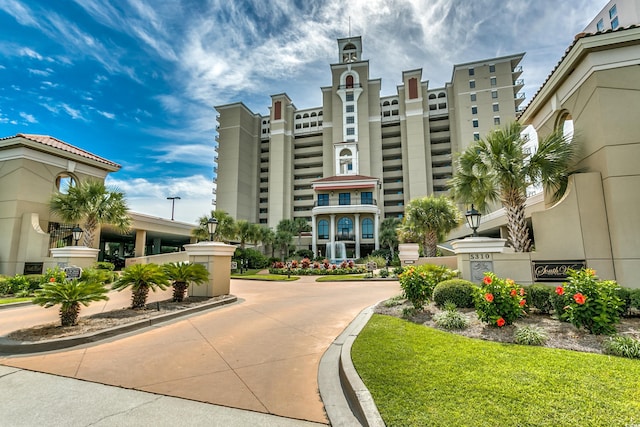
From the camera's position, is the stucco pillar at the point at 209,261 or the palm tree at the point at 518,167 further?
the stucco pillar at the point at 209,261

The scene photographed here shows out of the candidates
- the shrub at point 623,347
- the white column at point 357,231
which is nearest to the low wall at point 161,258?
the white column at point 357,231

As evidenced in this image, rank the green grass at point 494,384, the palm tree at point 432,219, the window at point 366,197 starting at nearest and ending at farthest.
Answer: the green grass at point 494,384
the palm tree at point 432,219
the window at point 366,197

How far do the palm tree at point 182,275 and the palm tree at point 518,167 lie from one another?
10614 millimetres

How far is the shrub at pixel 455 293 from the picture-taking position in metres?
8.06

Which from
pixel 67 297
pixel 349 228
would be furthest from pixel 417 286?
pixel 349 228

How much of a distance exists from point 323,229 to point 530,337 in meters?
47.6

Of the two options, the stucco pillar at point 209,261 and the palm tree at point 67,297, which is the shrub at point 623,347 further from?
the stucco pillar at point 209,261

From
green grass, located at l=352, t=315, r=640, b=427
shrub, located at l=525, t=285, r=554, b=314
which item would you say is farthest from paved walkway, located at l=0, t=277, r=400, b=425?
shrub, located at l=525, t=285, r=554, b=314

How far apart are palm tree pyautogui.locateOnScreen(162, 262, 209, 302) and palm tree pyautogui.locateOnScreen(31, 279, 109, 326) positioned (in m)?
2.36

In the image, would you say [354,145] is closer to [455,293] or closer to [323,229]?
[323,229]

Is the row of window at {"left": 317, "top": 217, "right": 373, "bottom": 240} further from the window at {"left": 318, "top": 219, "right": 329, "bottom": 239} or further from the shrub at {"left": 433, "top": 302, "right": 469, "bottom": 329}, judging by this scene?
the shrub at {"left": 433, "top": 302, "right": 469, "bottom": 329}

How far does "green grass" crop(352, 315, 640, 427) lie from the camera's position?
303cm

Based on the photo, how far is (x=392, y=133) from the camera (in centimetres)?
6444

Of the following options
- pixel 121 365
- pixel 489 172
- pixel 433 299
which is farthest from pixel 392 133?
pixel 121 365
